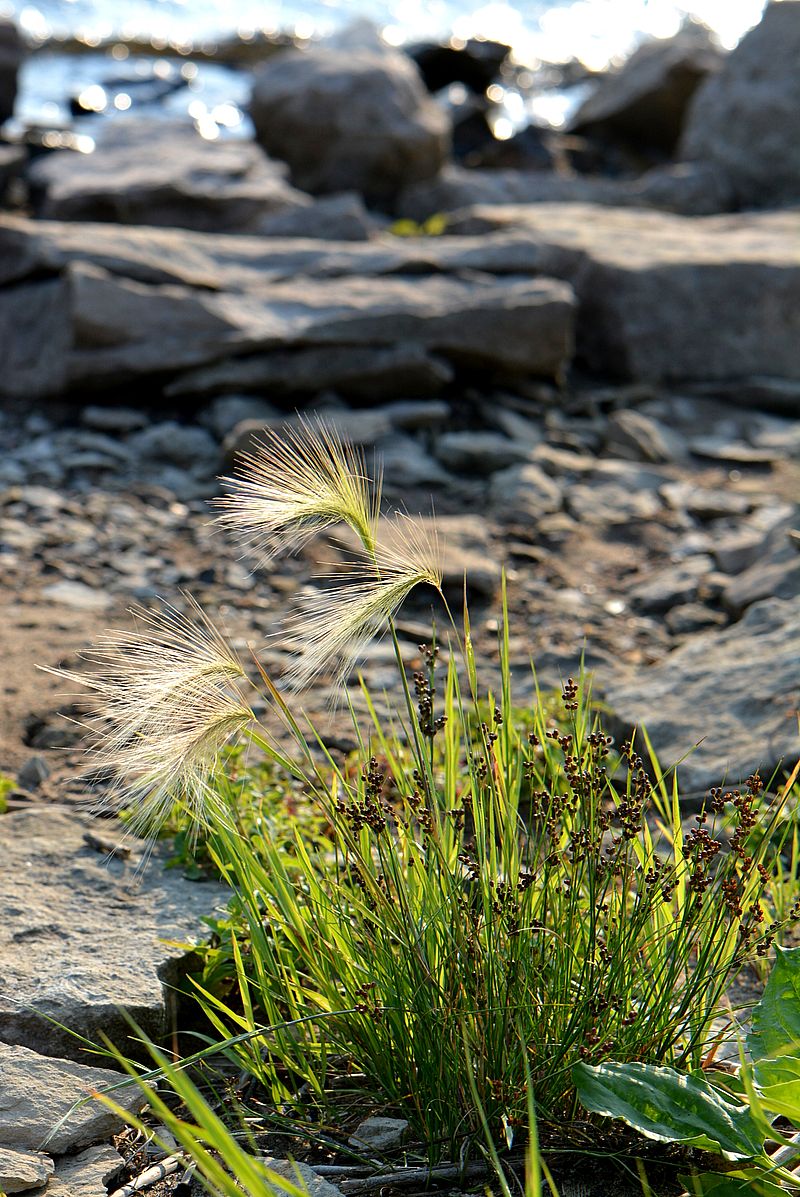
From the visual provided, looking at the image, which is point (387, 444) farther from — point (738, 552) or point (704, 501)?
point (738, 552)

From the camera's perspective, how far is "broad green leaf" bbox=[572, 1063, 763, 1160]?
1681mm

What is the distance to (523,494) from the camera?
551 cm

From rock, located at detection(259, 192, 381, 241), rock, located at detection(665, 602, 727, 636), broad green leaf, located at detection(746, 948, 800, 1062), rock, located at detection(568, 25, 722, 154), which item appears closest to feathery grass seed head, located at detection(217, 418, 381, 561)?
broad green leaf, located at detection(746, 948, 800, 1062)

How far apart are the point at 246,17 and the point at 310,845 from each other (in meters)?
20.0

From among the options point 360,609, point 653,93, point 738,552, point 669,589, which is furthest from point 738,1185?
point 653,93

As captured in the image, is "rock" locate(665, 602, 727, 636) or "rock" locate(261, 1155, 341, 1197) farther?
"rock" locate(665, 602, 727, 636)

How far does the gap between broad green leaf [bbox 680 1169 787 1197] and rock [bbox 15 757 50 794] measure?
2148 millimetres

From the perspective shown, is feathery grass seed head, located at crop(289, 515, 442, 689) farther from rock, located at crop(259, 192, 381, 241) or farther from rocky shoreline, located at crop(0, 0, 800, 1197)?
rock, located at crop(259, 192, 381, 241)

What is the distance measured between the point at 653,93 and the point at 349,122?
489 centimetres

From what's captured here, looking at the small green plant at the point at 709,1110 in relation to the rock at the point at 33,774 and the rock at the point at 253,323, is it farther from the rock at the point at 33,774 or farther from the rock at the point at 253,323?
the rock at the point at 253,323

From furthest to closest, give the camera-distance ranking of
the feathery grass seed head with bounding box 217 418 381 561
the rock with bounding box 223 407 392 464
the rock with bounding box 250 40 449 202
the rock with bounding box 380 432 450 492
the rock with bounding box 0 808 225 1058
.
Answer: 1. the rock with bounding box 250 40 449 202
2. the rock with bounding box 380 432 450 492
3. the rock with bounding box 223 407 392 464
4. the rock with bounding box 0 808 225 1058
5. the feathery grass seed head with bounding box 217 418 381 561

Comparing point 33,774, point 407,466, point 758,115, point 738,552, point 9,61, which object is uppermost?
point 9,61

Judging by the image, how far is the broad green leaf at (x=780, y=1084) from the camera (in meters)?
1.62

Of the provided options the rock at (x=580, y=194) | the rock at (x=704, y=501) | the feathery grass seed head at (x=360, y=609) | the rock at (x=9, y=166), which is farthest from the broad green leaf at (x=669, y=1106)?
the rock at (x=9, y=166)
